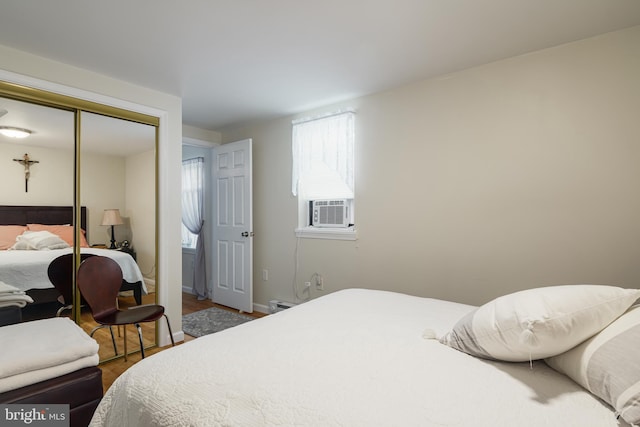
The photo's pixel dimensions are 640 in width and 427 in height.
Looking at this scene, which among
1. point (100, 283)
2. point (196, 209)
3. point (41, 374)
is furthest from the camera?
point (196, 209)

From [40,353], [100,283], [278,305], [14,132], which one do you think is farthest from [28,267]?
[278,305]

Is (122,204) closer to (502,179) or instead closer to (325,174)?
(325,174)

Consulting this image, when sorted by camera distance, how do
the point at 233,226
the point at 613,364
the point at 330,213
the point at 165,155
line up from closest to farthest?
1. the point at 613,364
2. the point at 165,155
3. the point at 330,213
4. the point at 233,226

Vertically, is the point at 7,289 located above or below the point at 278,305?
above

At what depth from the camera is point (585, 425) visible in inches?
32.2

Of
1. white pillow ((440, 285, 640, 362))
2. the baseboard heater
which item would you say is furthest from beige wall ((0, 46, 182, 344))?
white pillow ((440, 285, 640, 362))

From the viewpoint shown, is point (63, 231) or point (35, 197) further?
point (63, 231)

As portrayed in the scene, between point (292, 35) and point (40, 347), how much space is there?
2.09 meters

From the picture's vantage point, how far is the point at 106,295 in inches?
102

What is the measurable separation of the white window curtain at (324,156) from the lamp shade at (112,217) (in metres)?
1.73

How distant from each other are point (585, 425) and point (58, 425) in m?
1.72

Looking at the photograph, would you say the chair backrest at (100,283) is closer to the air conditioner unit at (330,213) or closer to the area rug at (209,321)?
the area rug at (209,321)

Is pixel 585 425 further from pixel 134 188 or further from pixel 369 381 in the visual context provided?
pixel 134 188

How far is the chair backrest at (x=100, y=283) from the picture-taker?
2463 mm
